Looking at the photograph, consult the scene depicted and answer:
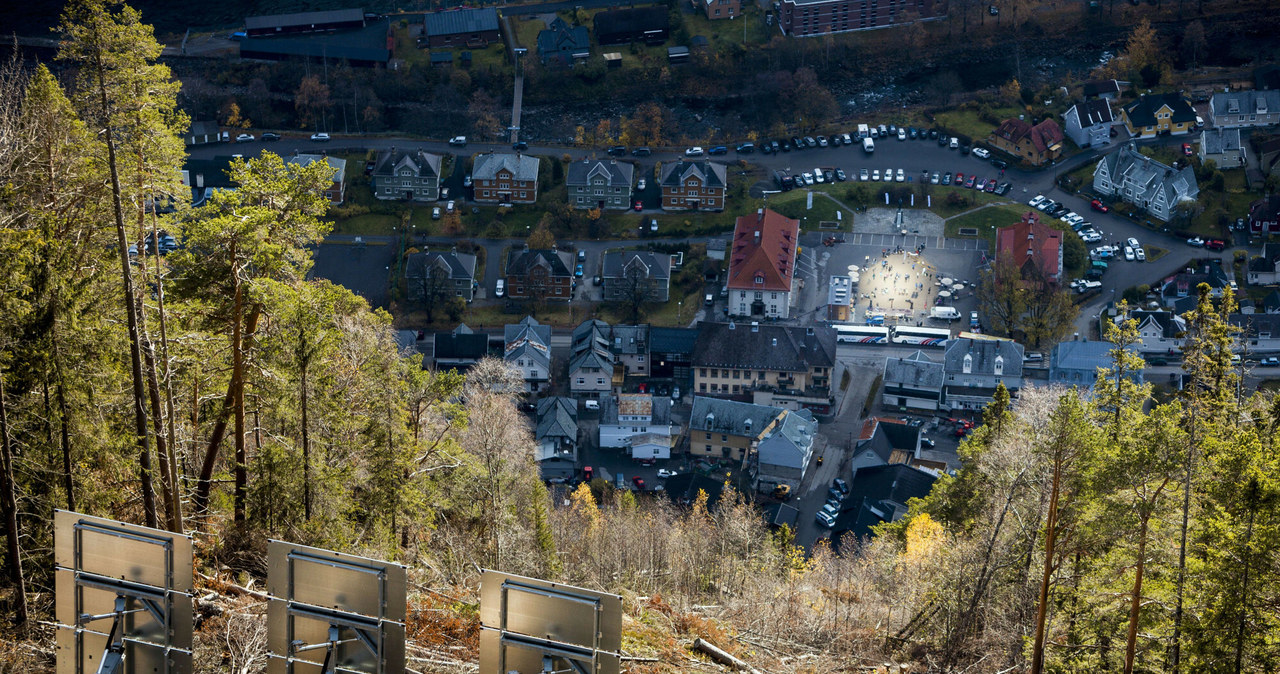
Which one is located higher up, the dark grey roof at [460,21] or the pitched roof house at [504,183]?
the dark grey roof at [460,21]

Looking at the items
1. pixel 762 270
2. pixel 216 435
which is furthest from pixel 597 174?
pixel 216 435

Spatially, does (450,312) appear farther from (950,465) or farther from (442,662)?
(442,662)

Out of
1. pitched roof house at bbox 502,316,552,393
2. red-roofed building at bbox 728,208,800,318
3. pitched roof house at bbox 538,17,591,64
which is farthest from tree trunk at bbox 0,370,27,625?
pitched roof house at bbox 538,17,591,64

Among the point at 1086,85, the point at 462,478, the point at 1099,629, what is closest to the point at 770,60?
the point at 1086,85

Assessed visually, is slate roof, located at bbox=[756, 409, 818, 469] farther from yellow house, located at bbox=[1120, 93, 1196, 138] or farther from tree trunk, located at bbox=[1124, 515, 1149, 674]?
yellow house, located at bbox=[1120, 93, 1196, 138]

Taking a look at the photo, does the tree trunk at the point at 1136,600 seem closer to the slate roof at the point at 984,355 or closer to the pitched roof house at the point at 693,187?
the slate roof at the point at 984,355

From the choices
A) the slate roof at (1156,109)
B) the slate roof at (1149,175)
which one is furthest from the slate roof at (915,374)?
the slate roof at (1156,109)
